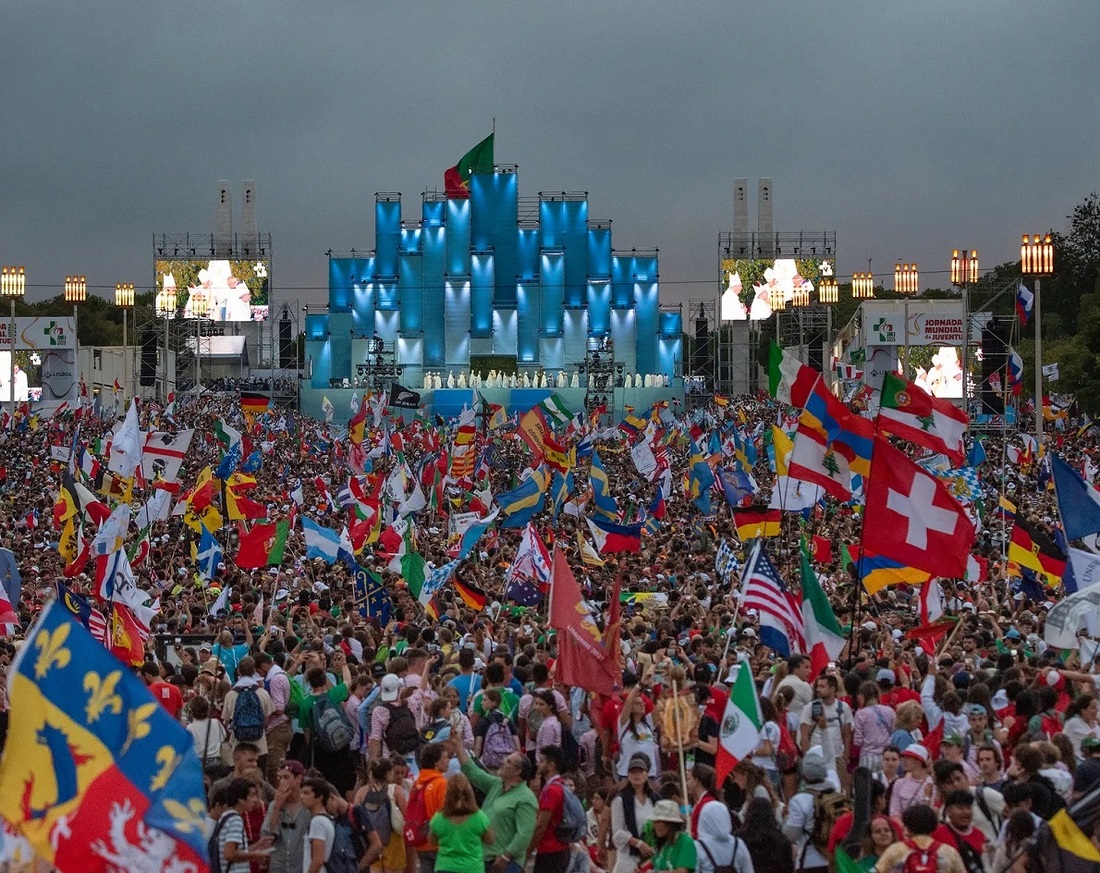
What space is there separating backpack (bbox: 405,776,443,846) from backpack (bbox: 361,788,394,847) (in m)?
0.09

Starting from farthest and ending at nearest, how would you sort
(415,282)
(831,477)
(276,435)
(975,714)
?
(415,282), (276,435), (831,477), (975,714)

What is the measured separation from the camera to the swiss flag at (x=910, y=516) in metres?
11.1

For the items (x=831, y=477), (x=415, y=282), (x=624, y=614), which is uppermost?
(x=415, y=282)

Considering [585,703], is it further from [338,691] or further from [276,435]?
[276,435]

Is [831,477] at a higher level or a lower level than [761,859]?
higher

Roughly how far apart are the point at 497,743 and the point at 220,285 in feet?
287

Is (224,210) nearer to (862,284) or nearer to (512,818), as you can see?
(862,284)

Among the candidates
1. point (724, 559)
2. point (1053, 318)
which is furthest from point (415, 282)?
point (724, 559)

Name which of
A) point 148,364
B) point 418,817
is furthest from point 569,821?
point 148,364

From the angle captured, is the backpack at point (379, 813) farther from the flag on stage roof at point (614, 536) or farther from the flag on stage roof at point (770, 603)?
the flag on stage roof at point (614, 536)

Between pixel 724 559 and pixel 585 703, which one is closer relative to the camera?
pixel 585 703

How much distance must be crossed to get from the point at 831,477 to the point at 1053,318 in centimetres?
6626

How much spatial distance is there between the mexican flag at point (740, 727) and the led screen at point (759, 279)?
273 feet

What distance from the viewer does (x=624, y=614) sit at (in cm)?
1761
